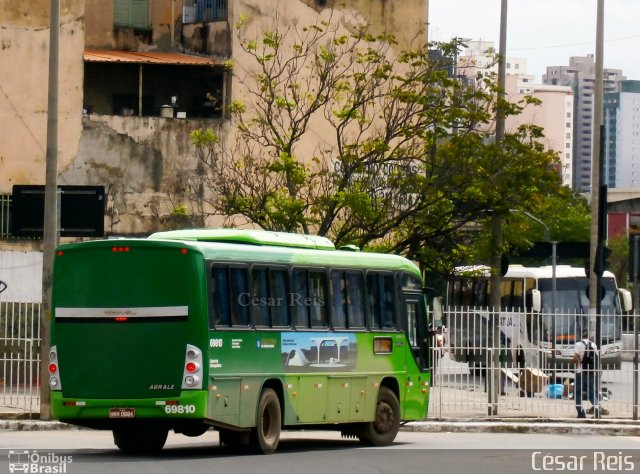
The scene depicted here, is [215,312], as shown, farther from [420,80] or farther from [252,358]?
[420,80]

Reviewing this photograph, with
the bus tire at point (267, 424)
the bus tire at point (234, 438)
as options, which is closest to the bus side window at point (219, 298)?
the bus tire at point (267, 424)

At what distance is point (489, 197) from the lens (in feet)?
106

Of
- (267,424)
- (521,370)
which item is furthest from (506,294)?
(267,424)

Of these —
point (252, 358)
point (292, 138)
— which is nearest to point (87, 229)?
point (292, 138)

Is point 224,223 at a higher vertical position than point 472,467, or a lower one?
higher

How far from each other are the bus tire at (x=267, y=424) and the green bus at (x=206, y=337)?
0.02 meters

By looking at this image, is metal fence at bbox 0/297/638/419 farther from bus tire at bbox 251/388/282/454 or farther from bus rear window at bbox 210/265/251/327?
bus rear window at bbox 210/265/251/327

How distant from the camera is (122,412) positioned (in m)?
19.2

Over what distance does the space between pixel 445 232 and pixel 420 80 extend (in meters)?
3.21

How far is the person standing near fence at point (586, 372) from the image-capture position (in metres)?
29.0

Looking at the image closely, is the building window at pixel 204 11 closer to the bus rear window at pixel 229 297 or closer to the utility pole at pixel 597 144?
the utility pole at pixel 597 144

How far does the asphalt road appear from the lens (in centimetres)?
1777

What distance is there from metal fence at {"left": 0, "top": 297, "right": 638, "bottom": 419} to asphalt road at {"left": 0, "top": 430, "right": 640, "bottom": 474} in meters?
2.39

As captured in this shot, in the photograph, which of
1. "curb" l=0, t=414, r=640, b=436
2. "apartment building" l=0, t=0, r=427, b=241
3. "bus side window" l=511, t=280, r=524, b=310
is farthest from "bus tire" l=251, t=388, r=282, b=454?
"bus side window" l=511, t=280, r=524, b=310
